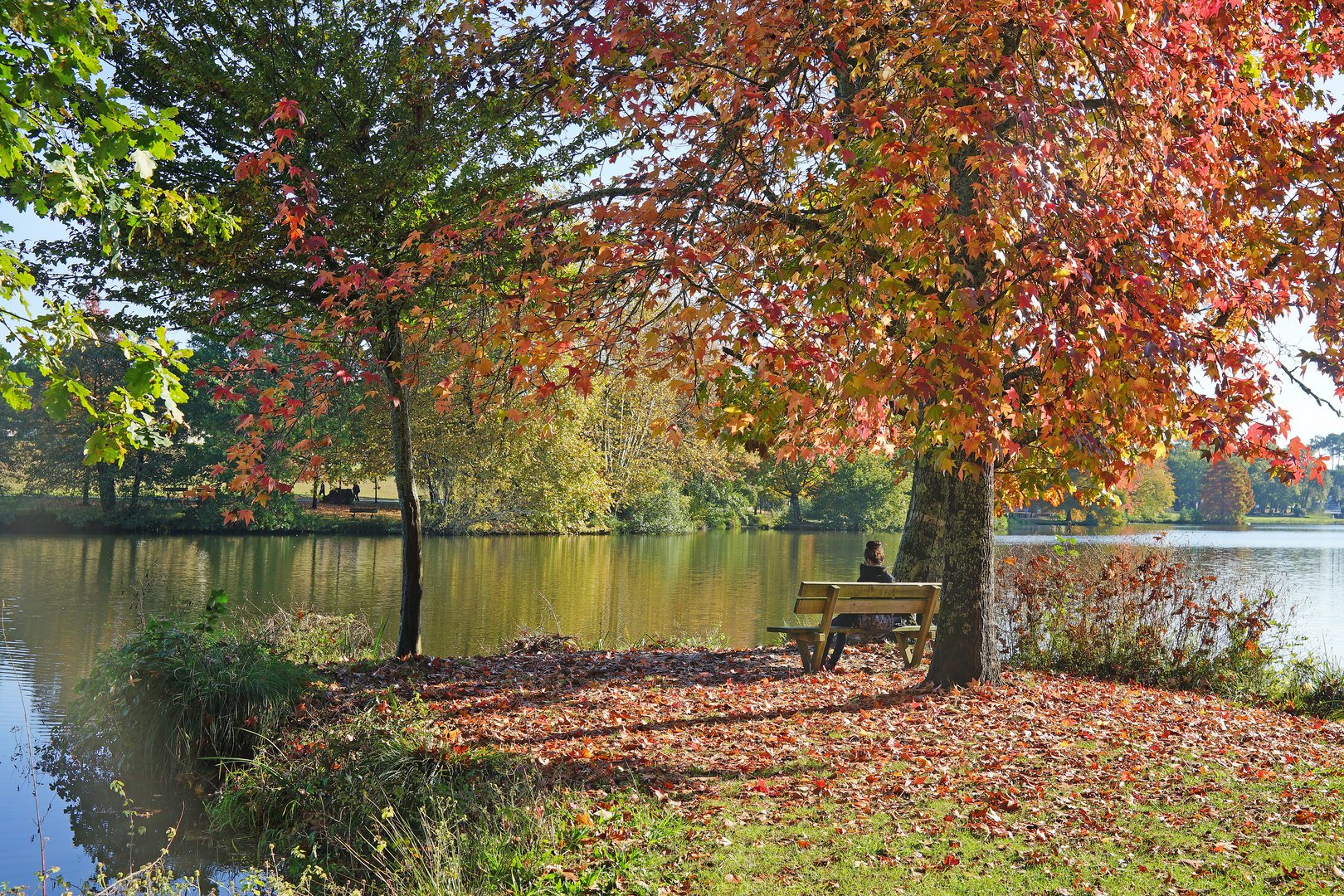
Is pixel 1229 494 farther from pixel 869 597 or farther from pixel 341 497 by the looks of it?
pixel 869 597

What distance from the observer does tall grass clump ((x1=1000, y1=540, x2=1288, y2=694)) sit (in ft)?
34.1

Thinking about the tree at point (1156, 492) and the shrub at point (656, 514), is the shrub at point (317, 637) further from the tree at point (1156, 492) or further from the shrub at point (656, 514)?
the tree at point (1156, 492)

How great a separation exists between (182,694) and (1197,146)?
28.1 ft

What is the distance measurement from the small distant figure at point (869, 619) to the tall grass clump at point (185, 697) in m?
5.11

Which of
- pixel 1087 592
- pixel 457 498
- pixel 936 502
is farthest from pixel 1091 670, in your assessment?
pixel 457 498

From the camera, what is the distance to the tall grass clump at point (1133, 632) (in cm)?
1038

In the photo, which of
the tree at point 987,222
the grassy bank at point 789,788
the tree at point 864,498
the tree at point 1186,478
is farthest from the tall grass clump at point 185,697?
the tree at point 1186,478

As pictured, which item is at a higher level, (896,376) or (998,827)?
(896,376)

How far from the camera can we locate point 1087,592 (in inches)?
429

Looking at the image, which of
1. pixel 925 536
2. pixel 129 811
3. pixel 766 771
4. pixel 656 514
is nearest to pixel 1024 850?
pixel 766 771

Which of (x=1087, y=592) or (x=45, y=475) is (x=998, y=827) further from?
(x=45, y=475)

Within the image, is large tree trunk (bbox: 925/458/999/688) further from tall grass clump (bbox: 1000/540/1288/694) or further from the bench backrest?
tall grass clump (bbox: 1000/540/1288/694)

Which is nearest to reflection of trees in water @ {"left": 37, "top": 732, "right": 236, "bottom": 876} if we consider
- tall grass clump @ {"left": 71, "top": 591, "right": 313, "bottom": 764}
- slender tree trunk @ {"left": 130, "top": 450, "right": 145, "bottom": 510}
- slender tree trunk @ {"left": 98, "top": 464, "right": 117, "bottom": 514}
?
tall grass clump @ {"left": 71, "top": 591, "right": 313, "bottom": 764}

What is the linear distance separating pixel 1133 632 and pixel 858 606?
395cm
